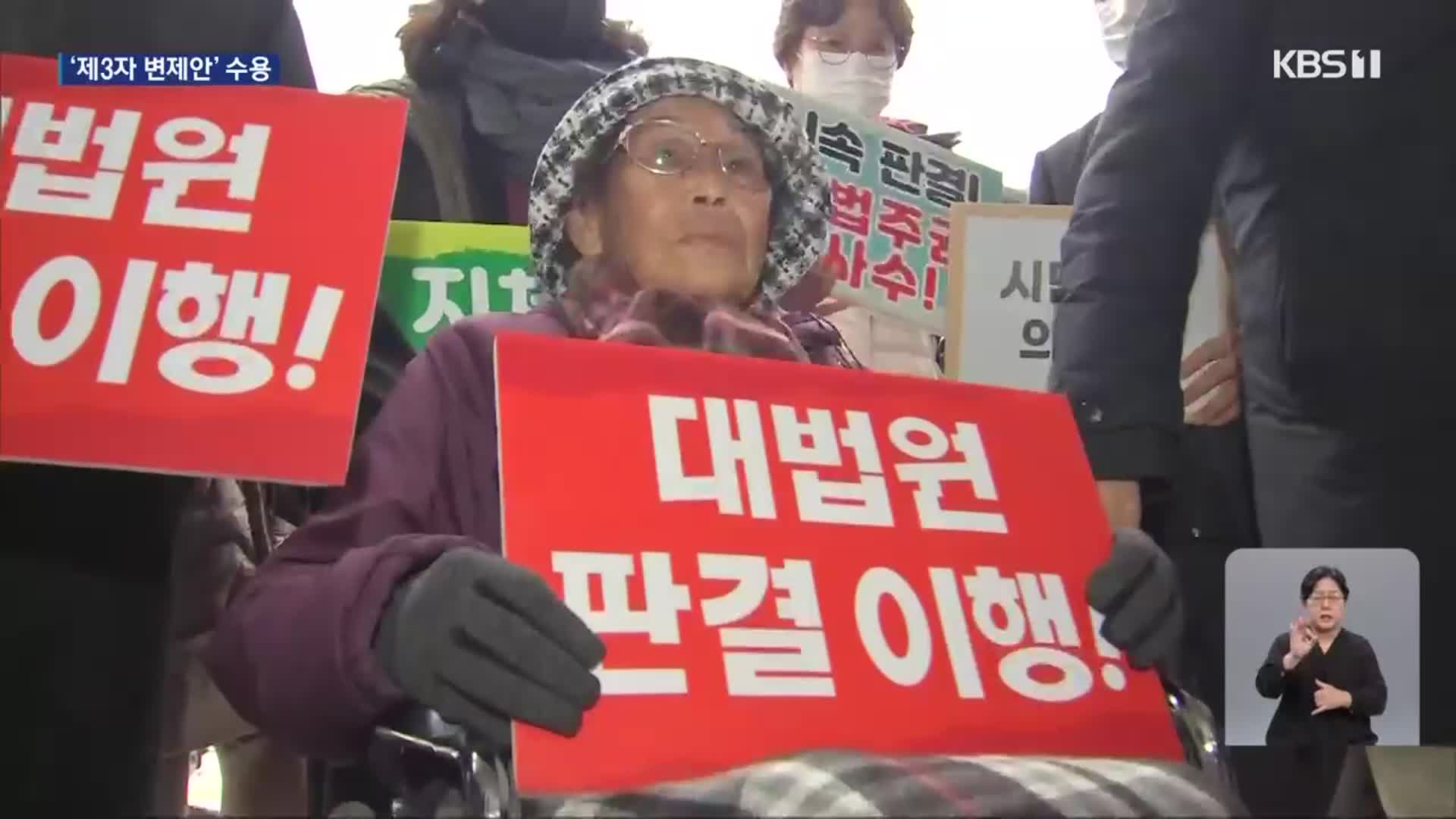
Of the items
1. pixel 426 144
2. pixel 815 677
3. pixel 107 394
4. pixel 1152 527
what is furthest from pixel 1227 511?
pixel 107 394

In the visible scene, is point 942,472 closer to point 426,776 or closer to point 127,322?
point 426,776

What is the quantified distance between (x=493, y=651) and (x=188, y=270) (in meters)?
0.35

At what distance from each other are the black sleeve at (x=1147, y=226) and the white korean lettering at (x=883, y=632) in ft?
1.16

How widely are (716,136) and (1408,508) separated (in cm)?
67

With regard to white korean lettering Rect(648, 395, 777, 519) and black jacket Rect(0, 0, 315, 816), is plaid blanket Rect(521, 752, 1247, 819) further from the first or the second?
black jacket Rect(0, 0, 315, 816)

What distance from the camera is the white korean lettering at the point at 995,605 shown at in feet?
2.98

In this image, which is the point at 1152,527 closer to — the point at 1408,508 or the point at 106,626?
the point at 1408,508

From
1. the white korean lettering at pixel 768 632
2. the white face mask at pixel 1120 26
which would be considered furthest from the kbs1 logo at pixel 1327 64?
the white korean lettering at pixel 768 632

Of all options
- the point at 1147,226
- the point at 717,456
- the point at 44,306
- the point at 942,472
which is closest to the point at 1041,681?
the point at 942,472

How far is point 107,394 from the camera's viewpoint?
880 mm

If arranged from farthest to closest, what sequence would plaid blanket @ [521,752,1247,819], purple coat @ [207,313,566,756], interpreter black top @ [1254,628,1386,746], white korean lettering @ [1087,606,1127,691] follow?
interpreter black top @ [1254,628,1386,746] → white korean lettering @ [1087,606,1127,691] → purple coat @ [207,313,566,756] → plaid blanket @ [521,752,1247,819]
